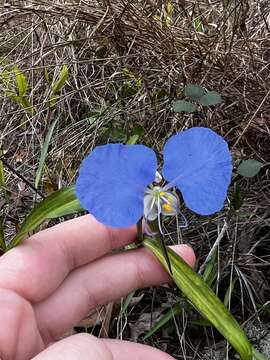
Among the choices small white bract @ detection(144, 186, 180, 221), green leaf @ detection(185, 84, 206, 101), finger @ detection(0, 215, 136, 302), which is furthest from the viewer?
green leaf @ detection(185, 84, 206, 101)

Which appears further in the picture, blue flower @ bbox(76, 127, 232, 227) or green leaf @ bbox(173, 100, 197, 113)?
green leaf @ bbox(173, 100, 197, 113)

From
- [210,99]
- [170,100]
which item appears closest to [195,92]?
[210,99]

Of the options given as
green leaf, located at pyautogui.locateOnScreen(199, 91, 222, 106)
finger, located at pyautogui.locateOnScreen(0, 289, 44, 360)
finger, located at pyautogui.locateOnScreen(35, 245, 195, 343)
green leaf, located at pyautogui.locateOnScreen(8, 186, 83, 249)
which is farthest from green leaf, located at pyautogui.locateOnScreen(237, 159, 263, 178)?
finger, located at pyautogui.locateOnScreen(0, 289, 44, 360)

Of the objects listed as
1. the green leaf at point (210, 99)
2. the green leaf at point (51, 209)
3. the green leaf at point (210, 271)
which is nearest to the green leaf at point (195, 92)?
the green leaf at point (210, 99)

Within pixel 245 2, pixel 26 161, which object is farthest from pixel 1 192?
pixel 245 2

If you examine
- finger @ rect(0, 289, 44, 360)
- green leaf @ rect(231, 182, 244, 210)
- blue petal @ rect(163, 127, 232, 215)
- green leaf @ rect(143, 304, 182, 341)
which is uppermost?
blue petal @ rect(163, 127, 232, 215)

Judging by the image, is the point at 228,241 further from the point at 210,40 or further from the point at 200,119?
the point at 210,40

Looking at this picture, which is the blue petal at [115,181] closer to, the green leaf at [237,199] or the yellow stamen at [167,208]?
the yellow stamen at [167,208]

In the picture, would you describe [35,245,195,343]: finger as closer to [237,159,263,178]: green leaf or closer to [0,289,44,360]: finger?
[0,289,44,360]: finger

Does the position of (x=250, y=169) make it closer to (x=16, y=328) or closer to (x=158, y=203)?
(x=158, y=203)
